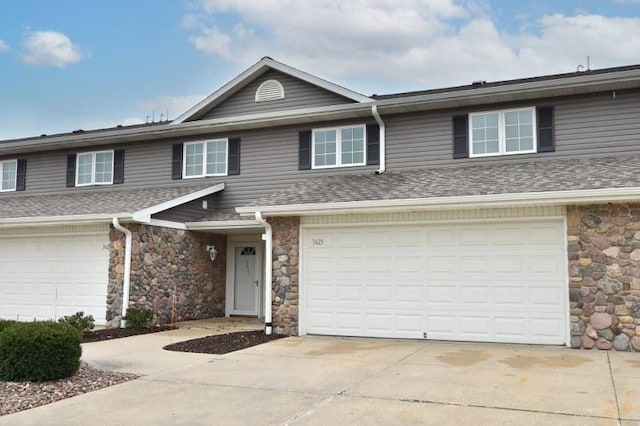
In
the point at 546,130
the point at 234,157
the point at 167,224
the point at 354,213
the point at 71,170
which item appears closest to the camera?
the point at 354,213

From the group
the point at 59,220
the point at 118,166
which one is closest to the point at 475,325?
the point at 59,220

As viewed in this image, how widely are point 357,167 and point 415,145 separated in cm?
148

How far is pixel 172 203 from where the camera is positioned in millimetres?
13836

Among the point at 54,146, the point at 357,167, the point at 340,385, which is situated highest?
the point at 54,146

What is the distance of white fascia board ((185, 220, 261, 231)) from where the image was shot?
13.9 m

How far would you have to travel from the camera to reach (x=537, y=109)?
12359 mm

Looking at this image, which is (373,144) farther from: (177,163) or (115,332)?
(115,332)

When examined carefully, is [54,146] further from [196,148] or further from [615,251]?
[615,251]

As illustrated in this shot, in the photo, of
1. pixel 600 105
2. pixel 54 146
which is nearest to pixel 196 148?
pixel 54 146

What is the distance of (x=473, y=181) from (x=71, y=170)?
12146 millimetres

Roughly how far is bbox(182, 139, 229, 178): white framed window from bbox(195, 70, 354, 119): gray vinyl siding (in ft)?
2.56

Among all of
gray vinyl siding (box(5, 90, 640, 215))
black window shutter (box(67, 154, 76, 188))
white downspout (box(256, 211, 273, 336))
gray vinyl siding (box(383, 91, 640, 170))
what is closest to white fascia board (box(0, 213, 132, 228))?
gray vinyl siding (box(5, 90, 640, 215))

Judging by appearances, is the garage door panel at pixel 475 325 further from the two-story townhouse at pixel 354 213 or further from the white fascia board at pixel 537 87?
the white fascia board at pixel 537 87

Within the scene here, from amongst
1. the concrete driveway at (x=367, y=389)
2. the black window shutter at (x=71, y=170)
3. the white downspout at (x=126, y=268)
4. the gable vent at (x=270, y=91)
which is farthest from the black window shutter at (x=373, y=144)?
the black window shutter at (x=71, y=170)
